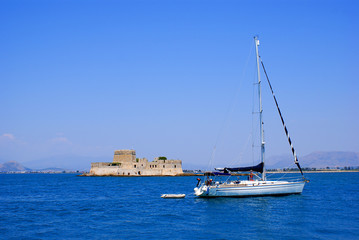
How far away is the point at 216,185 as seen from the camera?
94.4 ft

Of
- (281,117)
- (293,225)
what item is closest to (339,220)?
(293,225)

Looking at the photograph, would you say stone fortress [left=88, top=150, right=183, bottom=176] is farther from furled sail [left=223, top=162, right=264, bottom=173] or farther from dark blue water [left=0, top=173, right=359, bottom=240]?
furled sail [left=223, top=162, right=264, bottom=173]

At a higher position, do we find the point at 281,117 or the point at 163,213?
the point at 281,117

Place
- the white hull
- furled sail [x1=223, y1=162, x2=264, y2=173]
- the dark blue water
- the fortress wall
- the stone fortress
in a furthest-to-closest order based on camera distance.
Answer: the fortress wall → the stone fortress → furled sail [x1=223, y1=162, x2=264, y2=173] → the white hull → the dark blue water

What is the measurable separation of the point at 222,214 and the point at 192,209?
3077 mm

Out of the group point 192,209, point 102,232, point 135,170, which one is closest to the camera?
point 102,232

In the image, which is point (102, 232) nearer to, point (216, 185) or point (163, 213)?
point (163, 213)

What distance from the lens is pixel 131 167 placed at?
83625 millimetres

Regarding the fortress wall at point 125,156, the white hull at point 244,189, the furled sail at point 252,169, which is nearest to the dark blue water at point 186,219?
the white hull at point 244,189

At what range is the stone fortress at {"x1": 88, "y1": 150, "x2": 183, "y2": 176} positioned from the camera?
274 feet

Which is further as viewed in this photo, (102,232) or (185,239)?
(102,232)

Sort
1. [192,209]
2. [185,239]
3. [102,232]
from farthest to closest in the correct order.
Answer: [192,209], [102,232], [185,239]

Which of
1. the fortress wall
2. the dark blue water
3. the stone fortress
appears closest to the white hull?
the dark blue water

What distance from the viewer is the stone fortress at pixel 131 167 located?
83.5 metres
